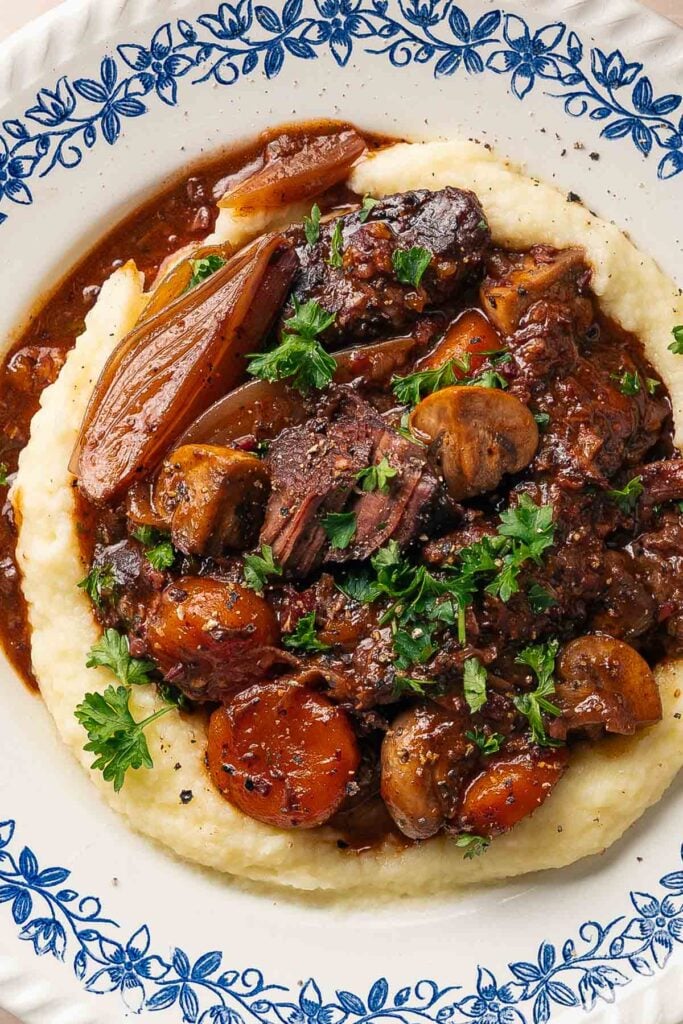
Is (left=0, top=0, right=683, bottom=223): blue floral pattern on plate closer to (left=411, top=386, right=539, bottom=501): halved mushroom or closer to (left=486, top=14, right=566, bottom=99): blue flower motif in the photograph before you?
(left=486, top=14, right=566, bottom=99): blue flower motif

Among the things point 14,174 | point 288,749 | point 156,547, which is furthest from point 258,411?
point 14,174

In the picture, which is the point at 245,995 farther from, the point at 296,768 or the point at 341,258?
the point at 341,258

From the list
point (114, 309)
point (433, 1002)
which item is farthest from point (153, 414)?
point (433, 1002)

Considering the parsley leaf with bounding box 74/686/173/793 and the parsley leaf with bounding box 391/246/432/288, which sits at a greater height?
the parsley leaf with bounding box 391/246/432/288

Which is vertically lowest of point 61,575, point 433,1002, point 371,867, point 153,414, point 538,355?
point 433,1002

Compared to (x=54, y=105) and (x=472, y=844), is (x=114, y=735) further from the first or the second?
(x=54, y=105)

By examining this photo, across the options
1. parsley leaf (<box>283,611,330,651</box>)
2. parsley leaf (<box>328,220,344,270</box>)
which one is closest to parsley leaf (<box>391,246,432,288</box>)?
parsley leaf (<box>328,220,344,270</box>)
